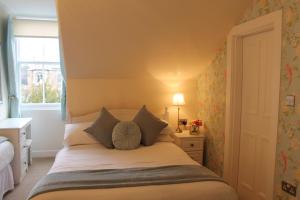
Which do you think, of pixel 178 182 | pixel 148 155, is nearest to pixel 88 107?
pixel 148 155

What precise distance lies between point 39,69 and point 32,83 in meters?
0.28

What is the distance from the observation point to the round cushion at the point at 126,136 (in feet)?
10.1

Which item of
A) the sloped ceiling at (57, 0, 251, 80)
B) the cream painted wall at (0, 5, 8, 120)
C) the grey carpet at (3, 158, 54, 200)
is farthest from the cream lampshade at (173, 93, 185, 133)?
the cream painted wall at (0, 5, 8, 120)

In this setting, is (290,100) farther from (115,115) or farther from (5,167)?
(5,167)

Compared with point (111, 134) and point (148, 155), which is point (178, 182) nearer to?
point (148, 155)

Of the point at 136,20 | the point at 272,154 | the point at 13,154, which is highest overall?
the point at 136,20

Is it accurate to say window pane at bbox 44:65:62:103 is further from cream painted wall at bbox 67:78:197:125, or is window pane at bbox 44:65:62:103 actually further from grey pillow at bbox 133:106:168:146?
grey pillow at bbox 133:106:168:146

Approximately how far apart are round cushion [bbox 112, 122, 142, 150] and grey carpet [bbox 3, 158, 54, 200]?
4.19ft

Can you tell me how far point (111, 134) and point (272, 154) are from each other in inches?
69.3

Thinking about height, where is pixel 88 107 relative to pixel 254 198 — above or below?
above

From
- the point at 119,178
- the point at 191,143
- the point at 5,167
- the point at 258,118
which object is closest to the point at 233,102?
the point at 258,118

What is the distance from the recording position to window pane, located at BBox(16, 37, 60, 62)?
4.63m

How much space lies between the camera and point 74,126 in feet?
11.2

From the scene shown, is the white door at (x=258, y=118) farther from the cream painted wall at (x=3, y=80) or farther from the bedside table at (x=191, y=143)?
the cream painted wall at (x=3, y=80)
